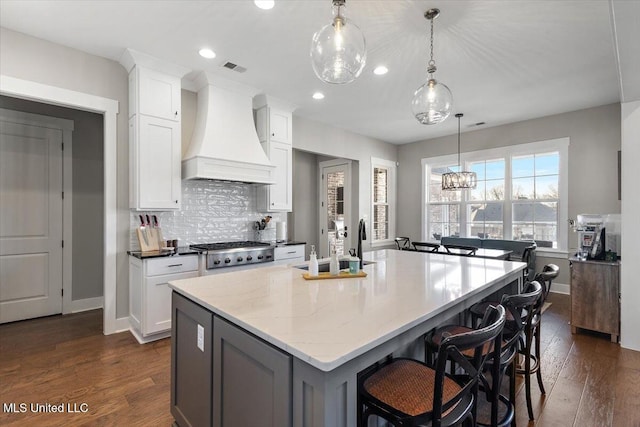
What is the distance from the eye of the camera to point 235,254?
3584 millimetres

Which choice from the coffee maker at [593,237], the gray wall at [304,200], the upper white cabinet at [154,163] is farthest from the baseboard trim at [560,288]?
the upper white cabinet at [154,163]

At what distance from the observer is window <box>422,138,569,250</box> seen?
512cm

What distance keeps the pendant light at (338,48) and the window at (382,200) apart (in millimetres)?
4725

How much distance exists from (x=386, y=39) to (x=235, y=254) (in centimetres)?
269

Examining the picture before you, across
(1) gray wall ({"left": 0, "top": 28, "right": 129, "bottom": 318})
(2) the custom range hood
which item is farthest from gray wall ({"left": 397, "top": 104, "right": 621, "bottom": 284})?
(1) gray wall ({"left": 0, "top": 28, "right": 129, "bottom": 318})

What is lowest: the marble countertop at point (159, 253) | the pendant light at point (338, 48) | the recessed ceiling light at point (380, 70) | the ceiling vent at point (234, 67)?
the marble countertop at point (159, 253)

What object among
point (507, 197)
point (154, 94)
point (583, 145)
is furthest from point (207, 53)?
point (583, 145)

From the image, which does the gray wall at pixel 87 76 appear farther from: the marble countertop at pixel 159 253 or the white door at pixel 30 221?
the white door at pixel 30 221

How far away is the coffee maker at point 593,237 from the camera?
3.40m

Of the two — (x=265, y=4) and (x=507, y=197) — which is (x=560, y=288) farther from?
(x=265, y=4)

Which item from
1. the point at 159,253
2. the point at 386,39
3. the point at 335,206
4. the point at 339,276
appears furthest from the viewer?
the point at 335,206

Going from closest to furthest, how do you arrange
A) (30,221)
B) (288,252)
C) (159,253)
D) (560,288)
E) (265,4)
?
(265,4)
(159,253)
(30,221)
(288,252)
(560,288)

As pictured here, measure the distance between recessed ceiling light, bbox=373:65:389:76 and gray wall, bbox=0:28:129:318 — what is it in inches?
108

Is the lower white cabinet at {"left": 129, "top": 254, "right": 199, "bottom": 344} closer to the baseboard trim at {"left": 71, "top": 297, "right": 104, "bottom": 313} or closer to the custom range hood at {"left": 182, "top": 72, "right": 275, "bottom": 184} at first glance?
the custom range hood at {"left": 182, "top": 72, "right": 275, "bottom": 184}
